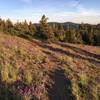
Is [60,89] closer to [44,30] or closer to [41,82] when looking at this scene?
[41,82]

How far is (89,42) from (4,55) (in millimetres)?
64132

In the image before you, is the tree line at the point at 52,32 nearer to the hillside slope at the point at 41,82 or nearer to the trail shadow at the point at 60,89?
the hillside slope at the point at 41,82

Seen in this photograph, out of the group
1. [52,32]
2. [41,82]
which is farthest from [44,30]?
[41,82]

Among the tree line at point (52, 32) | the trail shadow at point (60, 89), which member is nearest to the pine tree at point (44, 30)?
the tree line at point (52, 32)

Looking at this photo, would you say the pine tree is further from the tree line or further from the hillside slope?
the hillside slope

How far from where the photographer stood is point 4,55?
1383 centimetres

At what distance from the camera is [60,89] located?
9.92 metres

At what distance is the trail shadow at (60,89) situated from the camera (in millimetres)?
9251

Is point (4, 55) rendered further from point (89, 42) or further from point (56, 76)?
point (89, 42)

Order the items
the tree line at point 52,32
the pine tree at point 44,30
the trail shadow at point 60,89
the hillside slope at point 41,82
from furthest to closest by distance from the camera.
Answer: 1. the tree line at point 52,32
2. the pine tree at point 44,30
3. the trail shadow at point 60,89
4. the hillside slope at point 41,82

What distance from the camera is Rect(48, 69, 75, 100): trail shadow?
925 centimetres

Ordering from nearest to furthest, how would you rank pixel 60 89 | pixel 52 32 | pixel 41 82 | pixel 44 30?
pixel 60 89 → pixel 41 82 → pixel 44 30 → pixel 52 32

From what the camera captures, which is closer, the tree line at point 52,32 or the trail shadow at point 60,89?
the trail shadow at point 60,89

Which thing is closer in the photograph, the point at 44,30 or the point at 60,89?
the point at 60,89
